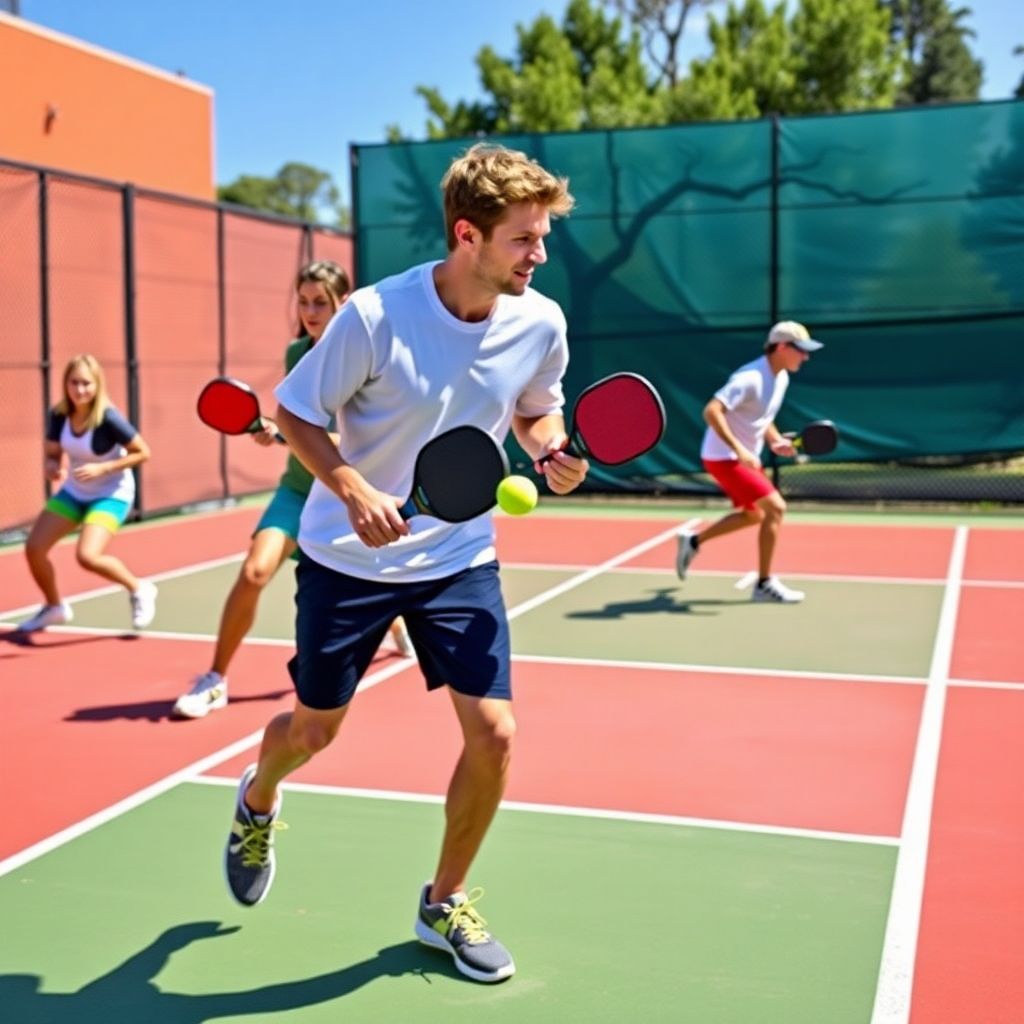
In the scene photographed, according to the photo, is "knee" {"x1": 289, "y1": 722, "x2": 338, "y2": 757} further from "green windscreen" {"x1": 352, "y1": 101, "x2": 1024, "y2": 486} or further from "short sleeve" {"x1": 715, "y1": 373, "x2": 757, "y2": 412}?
"green windscreen" {"x1": 352, "y1": 101, "x2": 1024, "y2": 486}

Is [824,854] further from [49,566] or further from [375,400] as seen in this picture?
[49,566]

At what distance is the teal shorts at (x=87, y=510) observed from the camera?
7754 mm

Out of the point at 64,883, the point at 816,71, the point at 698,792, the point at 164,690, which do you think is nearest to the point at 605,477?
the point at 164,690

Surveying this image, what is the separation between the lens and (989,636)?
7.65 meters

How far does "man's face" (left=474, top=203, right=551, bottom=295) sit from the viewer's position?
3.31 meters

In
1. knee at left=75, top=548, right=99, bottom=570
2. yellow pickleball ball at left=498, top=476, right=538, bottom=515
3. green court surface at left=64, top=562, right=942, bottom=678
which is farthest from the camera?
knee at left=75, top=548, right=99, bottom=570

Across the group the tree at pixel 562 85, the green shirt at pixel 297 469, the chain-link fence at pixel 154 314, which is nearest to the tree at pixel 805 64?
the tree at pixel 562 85

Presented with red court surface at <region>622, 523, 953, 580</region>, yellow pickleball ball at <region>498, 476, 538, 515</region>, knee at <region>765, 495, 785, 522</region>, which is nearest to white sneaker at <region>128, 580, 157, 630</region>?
knee at <region>765, 495, 785, 522</region>

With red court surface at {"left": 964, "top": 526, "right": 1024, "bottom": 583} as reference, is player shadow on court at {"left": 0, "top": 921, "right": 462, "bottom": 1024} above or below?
below

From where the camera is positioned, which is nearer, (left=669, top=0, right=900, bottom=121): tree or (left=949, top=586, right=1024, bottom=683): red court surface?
(left=949, top=586, right=1024, bottom=683): red court surface

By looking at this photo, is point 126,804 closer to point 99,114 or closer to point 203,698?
point 203,698

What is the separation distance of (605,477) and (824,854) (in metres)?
9.68

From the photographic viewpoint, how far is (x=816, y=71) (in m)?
31.7

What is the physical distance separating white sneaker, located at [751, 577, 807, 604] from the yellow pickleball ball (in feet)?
18.9
